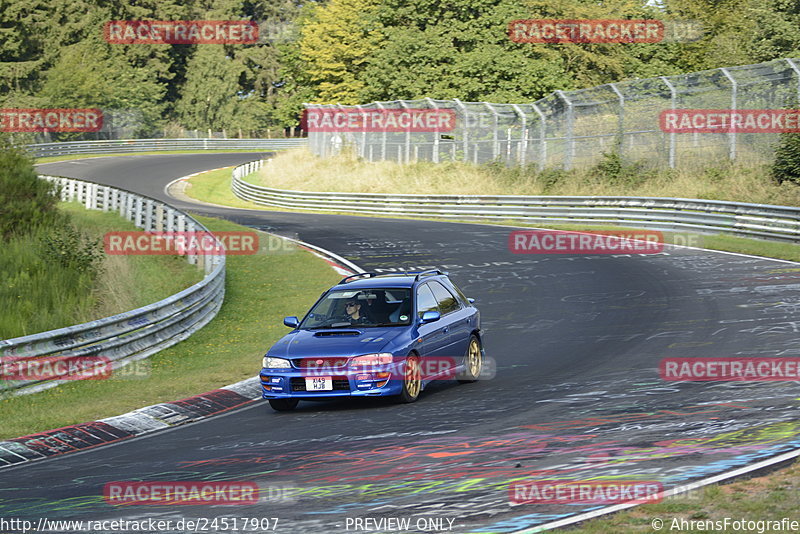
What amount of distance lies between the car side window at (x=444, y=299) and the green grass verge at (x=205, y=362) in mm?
3133

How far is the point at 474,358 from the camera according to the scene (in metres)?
13.6

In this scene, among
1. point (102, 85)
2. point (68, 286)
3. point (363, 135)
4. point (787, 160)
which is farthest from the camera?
point (102, 85)

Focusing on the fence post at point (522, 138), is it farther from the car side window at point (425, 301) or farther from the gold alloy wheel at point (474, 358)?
the car side window at point (425, 301)

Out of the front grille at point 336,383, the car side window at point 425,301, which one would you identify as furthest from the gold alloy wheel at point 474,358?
the front grille at point 336,383

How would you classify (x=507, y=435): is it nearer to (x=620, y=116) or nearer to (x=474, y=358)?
(x=474, y=358)

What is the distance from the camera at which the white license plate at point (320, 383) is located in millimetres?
11734

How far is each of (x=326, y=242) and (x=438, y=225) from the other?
553 cm

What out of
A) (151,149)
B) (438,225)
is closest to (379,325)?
→ (438,225)

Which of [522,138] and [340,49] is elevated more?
[340,49]

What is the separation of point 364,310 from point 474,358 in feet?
5.66

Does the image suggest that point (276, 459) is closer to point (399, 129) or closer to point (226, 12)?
point (399, 129)

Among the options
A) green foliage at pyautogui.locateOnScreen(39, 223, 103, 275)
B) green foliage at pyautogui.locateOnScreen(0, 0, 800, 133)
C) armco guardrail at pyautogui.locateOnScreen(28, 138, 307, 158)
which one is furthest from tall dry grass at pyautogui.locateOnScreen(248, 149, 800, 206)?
armco guardrail at pyautogui.locateOnScreen(28, 138, 307, 158)

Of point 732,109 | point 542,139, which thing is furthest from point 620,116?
point 732,109

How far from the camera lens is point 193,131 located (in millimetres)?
98875
